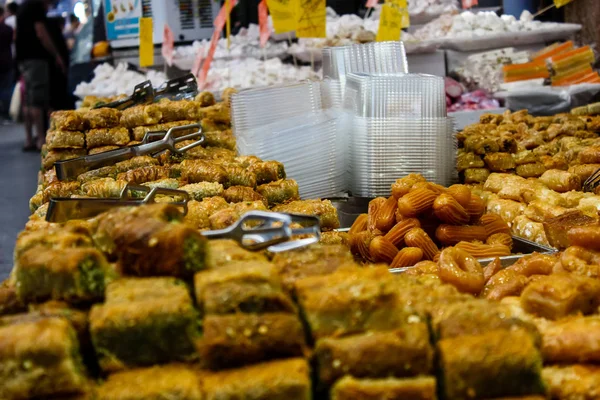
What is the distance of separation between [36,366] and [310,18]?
4.31 m

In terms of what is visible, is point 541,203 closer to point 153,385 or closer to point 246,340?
point 246,340

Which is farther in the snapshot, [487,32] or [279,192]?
[487,32]

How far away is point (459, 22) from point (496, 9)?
1.49m

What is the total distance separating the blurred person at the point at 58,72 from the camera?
10.8 metres

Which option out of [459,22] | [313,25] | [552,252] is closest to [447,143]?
[552,252]

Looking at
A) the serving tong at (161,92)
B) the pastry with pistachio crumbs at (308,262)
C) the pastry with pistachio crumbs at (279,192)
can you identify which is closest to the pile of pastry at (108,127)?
the serving tong at (161,92)

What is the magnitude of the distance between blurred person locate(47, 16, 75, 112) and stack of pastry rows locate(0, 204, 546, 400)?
387 inches

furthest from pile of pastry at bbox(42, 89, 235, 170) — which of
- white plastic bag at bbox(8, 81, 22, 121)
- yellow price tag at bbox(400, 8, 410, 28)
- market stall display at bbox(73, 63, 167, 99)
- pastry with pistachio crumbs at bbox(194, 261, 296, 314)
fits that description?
white plastic bag at bbox(8, 81, 22, 121)

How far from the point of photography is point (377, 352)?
129cm

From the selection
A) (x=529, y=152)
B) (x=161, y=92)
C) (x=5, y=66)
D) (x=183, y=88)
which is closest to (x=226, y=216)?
(x=529, y=152)

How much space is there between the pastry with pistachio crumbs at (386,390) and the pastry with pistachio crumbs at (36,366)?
0.48 meters

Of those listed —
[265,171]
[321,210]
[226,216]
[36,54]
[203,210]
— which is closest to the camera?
[226,216]

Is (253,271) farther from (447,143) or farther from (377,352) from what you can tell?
(447,143)

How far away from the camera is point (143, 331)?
1.30 meters
